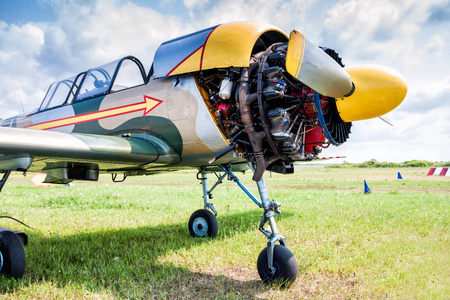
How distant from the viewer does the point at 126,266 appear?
13.5 ft

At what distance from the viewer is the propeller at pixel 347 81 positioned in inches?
116

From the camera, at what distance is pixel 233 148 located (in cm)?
380

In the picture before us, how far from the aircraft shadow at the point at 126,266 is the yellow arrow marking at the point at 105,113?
6.98ft

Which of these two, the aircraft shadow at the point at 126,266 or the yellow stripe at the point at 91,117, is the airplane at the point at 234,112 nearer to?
the yellow stripe at the point at 91,117

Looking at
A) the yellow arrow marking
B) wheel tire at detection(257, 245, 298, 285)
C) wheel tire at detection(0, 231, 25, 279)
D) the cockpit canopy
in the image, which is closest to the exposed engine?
wheel tire at detection(257, 245, 298, 285)

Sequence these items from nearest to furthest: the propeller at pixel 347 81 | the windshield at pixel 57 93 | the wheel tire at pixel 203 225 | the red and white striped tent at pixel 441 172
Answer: the propeller at pixel 347 81 < the wheel tire at pixel 203 225 < the windshield at pixel 57 93 < the red and white striped tent at pixel 441 172

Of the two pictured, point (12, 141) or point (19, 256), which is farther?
point (19, 256)

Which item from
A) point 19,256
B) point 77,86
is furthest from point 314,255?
point 77,86

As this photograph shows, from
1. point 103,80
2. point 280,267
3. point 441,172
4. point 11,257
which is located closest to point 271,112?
point 280,267

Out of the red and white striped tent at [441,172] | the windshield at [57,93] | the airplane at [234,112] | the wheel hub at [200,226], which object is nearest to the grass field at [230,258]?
the wheel hub at [200,226]

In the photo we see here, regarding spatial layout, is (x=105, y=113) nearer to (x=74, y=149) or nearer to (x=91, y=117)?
(x=91, y=117)

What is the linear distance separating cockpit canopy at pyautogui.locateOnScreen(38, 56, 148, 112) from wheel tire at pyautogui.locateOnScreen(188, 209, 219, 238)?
2.74m

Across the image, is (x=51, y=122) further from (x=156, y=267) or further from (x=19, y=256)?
(x=156, y=267)

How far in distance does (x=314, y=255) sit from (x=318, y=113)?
7.22 feet
